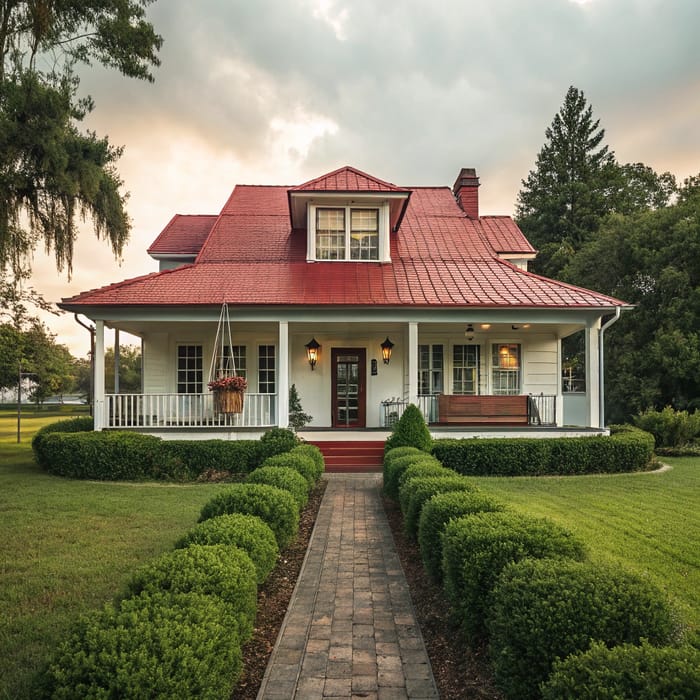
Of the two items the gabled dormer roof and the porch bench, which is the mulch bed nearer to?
the porch bench

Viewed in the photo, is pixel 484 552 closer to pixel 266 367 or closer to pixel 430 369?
pixel 430 369

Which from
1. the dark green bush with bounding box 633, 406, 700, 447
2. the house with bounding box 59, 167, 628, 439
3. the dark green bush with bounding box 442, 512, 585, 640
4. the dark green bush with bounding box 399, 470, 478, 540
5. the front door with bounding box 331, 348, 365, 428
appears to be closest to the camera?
the dark green bush with bounding box 442, 512, 585, 640

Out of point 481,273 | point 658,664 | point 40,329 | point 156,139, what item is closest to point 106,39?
point 156,139

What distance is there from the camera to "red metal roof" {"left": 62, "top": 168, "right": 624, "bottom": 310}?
1277 cm

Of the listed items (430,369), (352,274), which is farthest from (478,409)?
(352,274)

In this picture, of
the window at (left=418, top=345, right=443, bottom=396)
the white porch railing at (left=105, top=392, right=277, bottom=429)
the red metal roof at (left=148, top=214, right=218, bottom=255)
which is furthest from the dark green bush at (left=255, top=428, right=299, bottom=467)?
the red metal roof at (left=148, top=214, right=218, bottom=255)

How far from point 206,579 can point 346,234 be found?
12.7 m

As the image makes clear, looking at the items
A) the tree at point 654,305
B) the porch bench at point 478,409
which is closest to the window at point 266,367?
the porch bench at point 478,409

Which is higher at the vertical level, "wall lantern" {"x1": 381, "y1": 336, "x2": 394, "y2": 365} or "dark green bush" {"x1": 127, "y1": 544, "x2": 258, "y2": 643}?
"wall lantern" {"x1": 381, "y1": 336, "x2": 394, "y2": 365}

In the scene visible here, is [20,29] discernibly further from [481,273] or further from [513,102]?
[513,102]

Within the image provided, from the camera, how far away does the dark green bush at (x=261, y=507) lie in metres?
5.13

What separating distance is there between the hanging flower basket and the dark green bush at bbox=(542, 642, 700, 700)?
32.9ft

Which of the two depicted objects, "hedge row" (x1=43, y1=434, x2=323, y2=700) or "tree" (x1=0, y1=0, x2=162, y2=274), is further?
"tree" (x1=0, y1=0, x2=162, y2=274)

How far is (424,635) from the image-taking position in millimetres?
3820
